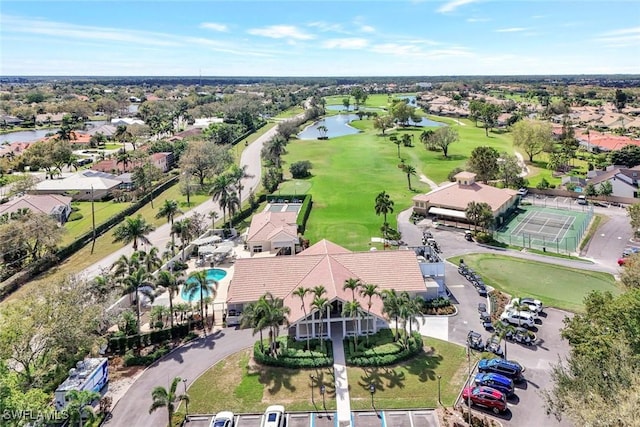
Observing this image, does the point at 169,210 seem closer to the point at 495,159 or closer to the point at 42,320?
the point at 42,320

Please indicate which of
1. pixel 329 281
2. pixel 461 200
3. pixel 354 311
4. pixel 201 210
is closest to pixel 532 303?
pixel 354 311

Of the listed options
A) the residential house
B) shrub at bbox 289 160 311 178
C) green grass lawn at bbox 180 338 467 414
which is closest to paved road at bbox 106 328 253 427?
green grass lawn at bbox 180 338 467 414

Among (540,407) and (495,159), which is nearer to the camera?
(540,407)

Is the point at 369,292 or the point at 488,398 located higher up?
the point at 369,292

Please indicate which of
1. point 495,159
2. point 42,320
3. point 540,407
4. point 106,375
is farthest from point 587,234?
point 42,320

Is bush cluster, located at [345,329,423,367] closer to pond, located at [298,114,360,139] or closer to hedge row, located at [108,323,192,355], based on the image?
hedge row, located at [108,323,192,355]

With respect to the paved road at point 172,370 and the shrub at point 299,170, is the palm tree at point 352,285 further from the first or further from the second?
the shrub at point 299,170

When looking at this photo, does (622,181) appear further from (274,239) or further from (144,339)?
(144,339)
